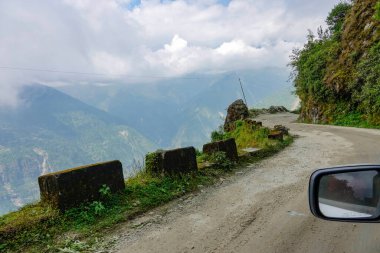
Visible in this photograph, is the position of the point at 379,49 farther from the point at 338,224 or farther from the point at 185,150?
the point at 338,224

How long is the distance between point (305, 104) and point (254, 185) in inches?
1123

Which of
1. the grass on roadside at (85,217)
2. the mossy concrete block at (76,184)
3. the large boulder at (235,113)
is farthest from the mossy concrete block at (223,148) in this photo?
the large boulder at (235,113)

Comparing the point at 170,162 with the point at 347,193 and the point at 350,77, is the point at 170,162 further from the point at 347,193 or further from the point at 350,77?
the point at 350,77

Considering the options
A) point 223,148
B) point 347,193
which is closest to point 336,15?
point 223,148

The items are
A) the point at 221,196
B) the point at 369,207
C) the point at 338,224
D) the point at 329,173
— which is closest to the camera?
the point at 369,207

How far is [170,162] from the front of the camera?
302 inches

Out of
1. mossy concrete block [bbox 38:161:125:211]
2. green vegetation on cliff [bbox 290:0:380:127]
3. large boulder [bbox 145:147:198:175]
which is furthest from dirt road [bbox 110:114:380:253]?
green vegetation on cliff [bbox 290:0:380:127]

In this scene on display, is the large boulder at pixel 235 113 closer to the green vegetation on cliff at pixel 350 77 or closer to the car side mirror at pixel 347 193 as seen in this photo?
the green vegetation on cliff at pixel 350 77

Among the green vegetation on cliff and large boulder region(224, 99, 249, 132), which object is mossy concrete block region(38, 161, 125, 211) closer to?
the green vegetation on cliff

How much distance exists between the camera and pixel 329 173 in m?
2.02

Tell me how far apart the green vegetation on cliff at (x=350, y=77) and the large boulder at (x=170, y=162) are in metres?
15.0

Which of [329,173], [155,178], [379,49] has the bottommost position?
[155,178]

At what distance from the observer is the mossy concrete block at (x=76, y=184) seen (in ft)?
18.0

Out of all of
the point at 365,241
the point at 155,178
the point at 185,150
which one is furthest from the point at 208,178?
the point at 365,241
